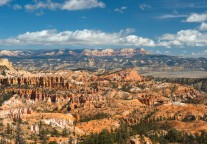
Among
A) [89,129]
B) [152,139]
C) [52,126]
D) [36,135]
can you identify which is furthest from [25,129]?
[152,139]

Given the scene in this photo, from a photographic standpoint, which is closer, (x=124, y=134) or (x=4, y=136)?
(x=4, y=136)

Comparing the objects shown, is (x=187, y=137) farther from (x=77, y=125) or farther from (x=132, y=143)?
(x=77, y=125)

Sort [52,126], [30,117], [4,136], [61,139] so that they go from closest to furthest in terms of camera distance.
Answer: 1. [4,136]
2. [61,139]
3. [52,126]
4. [30,117]

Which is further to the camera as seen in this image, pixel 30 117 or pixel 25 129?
pixel 30 117

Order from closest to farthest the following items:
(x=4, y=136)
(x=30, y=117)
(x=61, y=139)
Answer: (x=4, y=136)
(x=61, y=139)
(x=30, y=117)

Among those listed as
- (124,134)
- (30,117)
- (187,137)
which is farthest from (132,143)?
(30,117)

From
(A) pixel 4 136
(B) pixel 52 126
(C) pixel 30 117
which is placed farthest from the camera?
(C) pixel 30 117

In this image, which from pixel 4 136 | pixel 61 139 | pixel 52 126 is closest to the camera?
pixel 4 136

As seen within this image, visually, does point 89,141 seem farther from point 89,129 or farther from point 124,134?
point 89,129
